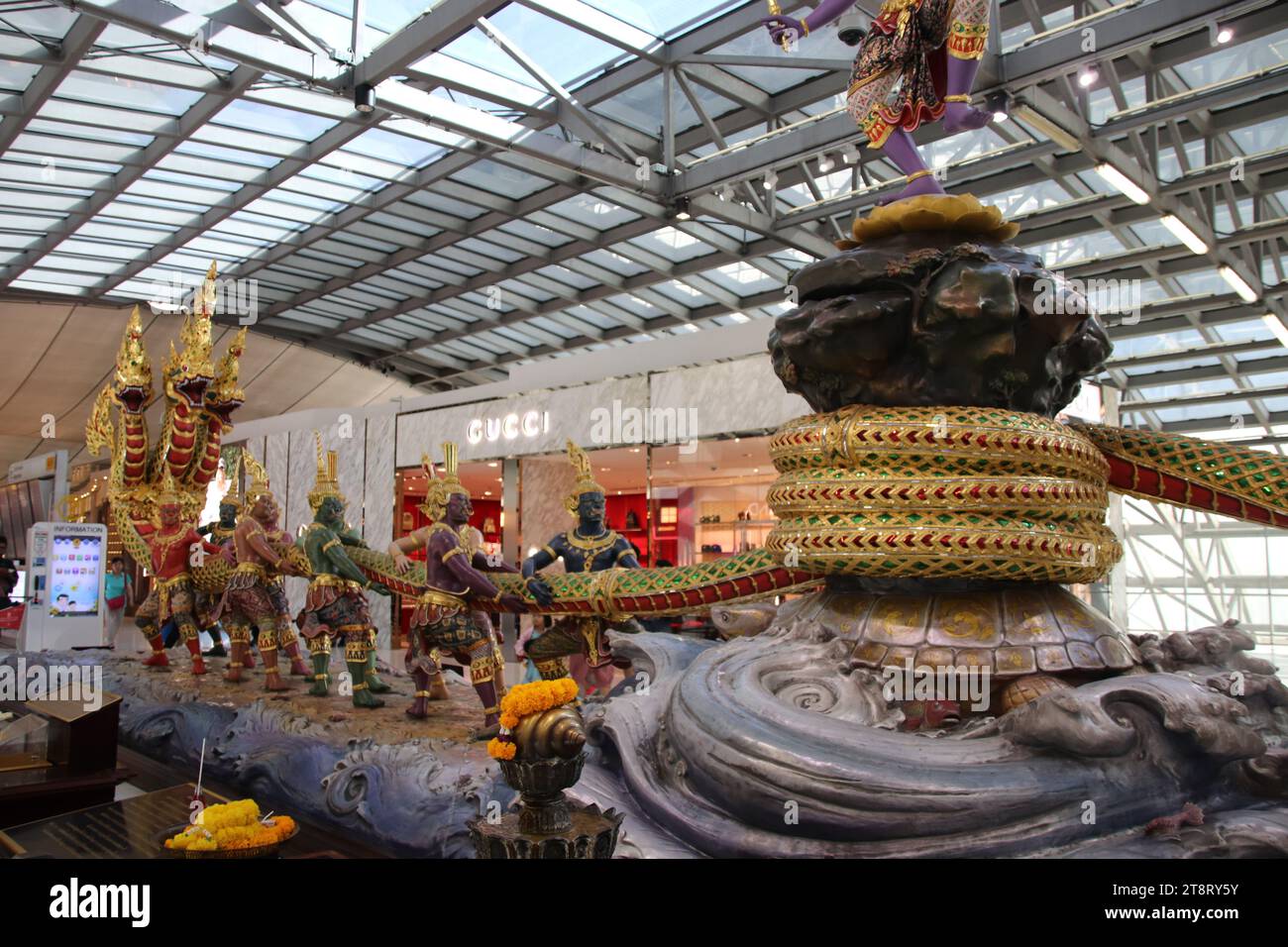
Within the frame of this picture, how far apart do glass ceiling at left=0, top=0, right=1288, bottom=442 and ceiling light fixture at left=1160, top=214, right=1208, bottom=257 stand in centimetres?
31

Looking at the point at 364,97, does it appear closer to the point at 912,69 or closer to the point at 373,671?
the point at 373,671

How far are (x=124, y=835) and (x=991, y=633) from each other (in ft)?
10.3

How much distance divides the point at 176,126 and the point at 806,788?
46.8 feet

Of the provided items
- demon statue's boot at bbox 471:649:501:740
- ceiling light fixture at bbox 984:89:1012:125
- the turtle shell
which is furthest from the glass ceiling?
the turtle shell

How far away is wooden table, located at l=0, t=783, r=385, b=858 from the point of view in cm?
335

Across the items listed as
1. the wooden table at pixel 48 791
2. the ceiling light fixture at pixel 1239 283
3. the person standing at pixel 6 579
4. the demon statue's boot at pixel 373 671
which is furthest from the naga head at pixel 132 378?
the ceiling light fixture at pixel 1239 283

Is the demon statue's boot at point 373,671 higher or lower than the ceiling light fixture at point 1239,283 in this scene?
lower

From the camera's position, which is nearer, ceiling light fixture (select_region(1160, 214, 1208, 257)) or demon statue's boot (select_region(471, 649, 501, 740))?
demon statue's boot (select_region(471, 649, 501, 740))

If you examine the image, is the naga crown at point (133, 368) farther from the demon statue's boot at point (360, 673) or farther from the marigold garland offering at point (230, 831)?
the marigold garland offering at point (230, 831)

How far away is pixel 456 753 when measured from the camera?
3814 millimetres

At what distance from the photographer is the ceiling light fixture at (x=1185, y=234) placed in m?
11.5

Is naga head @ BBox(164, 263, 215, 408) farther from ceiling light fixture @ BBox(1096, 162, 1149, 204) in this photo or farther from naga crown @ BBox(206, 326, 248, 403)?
ceiling light fixture @ BBox(1096, 162, 1149, 204)

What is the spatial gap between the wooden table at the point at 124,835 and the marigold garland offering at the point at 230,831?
0.10 meters
